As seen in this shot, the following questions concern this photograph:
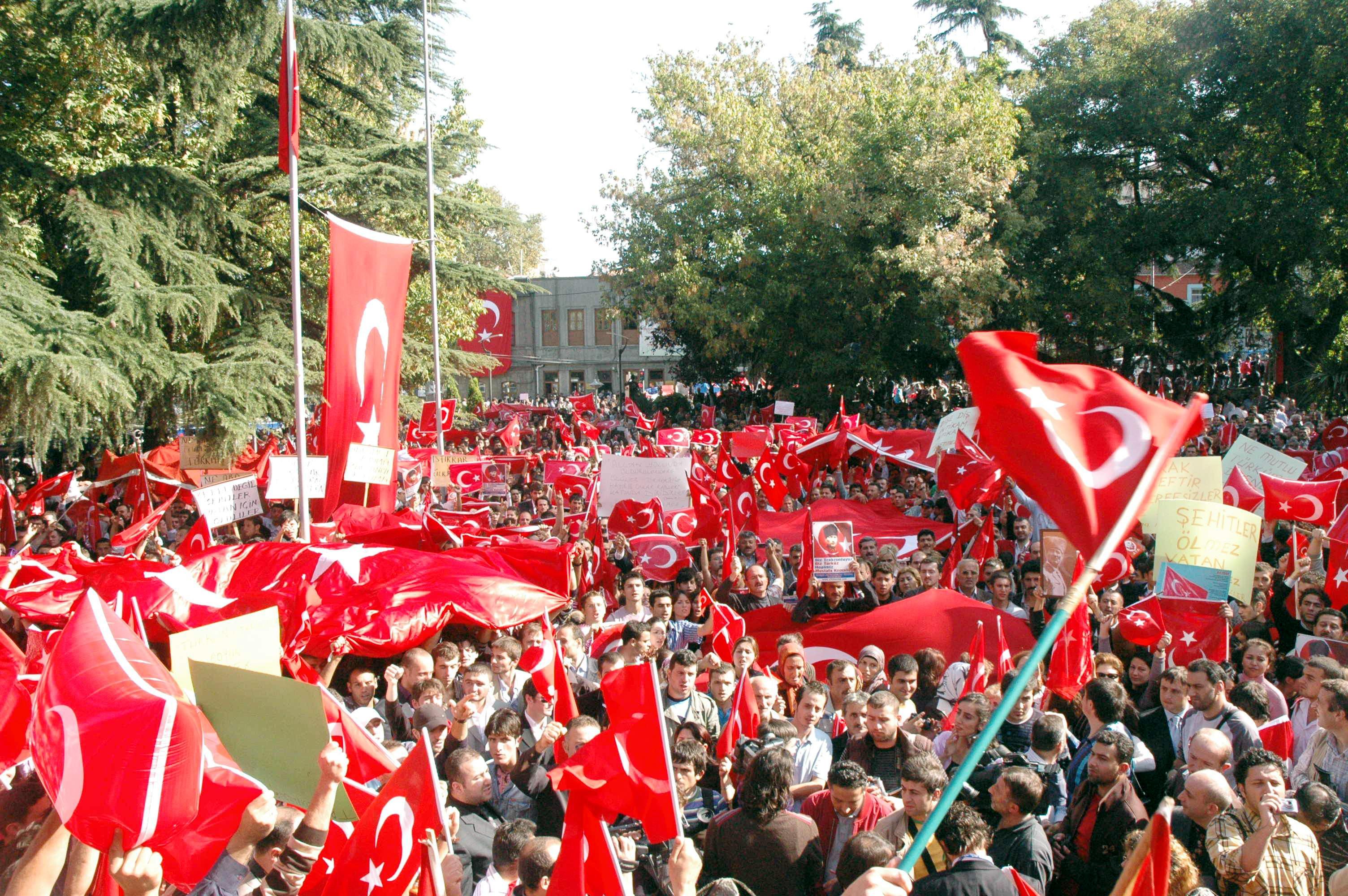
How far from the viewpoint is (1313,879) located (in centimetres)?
392

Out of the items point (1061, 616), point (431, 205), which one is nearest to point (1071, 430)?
point (1061, 616)

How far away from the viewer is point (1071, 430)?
3.95 m

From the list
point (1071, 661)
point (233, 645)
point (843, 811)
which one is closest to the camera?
point (843, 811)

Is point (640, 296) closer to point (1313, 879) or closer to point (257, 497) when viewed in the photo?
point (257, 497)

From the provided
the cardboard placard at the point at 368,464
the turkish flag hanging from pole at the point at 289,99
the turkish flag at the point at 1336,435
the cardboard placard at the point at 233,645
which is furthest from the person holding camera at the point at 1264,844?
the turkish flag at the point at 1336,435

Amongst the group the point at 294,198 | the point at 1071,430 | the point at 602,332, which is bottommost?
the point at 1071,430

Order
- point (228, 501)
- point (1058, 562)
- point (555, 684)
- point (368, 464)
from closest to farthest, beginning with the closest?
point (555, 684)
point (1058, 562)
point (228, 501)
point (368, 464)

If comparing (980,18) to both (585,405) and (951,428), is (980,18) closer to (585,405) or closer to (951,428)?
(585,405)

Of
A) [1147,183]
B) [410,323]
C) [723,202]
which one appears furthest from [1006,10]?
[410,323]

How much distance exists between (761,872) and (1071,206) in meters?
28.1

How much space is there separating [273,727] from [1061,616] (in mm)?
2764

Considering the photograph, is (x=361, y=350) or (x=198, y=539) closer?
(x=198, y=539)

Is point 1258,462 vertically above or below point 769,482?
above

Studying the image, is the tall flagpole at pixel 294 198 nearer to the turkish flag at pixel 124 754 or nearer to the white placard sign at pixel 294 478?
the white placard sign at pixel 294 478
